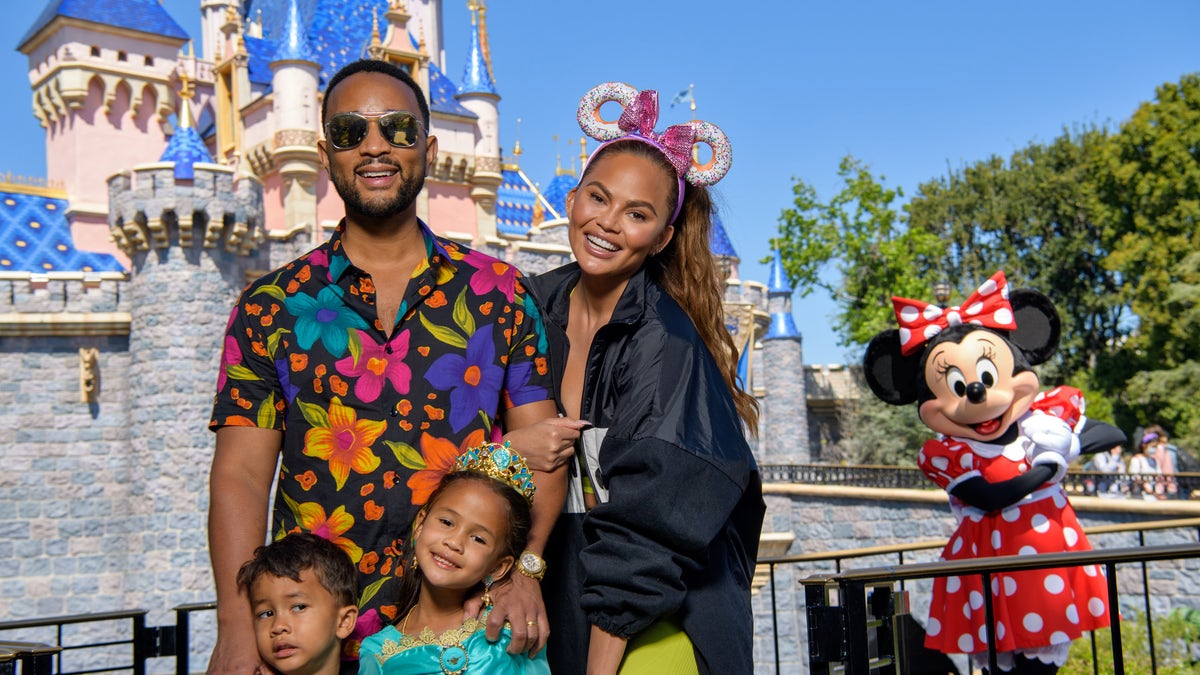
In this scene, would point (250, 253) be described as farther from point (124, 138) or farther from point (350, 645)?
point (350, 645)

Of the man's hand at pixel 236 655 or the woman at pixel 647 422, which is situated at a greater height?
the woman at pixel 647 422

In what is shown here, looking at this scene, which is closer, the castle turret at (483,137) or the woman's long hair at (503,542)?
the woman's long hair at (503,542)

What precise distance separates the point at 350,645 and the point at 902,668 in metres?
1.94

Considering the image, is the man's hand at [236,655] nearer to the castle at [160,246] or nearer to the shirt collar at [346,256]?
the shirt collar at [346,256]

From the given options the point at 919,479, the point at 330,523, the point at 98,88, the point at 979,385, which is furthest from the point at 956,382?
the point at 98,88

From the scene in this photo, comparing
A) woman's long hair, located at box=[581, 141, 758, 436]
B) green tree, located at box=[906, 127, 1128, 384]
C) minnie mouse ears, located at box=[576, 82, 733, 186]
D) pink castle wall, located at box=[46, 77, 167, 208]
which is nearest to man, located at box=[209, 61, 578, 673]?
woman's long hair, located at box=[581, 141, 758, 436]

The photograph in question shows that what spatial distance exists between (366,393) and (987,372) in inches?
172

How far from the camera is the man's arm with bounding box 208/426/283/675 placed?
7.68 ft

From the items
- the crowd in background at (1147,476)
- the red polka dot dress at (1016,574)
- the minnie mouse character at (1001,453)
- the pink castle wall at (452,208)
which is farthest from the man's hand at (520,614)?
the pink castle wall at (452,208)

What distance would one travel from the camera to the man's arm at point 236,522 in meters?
2.34

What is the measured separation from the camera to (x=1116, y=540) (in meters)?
12.3

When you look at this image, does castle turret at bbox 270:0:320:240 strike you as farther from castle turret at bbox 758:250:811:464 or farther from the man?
the man

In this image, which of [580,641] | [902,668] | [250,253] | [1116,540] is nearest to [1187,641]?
[1116,540]

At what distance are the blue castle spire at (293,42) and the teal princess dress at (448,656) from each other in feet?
56.3
